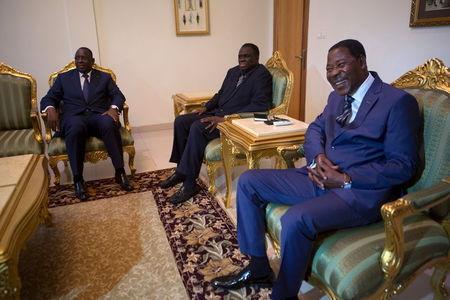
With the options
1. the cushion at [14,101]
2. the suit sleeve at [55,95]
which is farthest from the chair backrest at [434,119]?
the cushion at [14,101]

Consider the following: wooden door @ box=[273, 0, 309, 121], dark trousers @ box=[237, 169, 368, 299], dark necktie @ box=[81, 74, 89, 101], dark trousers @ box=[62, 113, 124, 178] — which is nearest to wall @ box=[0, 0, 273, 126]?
wooden door @ box=[273, 0, 309, 121]

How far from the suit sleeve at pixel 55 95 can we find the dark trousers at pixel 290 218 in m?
2.17

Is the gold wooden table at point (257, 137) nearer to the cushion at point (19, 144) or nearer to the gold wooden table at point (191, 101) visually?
the gold wooden table at point (191, 101)

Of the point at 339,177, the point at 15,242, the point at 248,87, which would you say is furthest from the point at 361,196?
the point at 248,87

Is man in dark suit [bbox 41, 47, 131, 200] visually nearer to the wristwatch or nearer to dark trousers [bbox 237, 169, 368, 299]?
dark trousers [bbox 237, 169, 368, 299]

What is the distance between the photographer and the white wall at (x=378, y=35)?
241 centimetres

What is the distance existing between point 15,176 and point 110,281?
771 mm

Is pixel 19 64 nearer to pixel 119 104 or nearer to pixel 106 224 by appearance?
pixel 119 104

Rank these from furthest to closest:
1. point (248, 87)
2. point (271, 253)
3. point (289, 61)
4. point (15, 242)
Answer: point (289, 61) < point (248, 87) < point (271, 253) < point (15, 242)

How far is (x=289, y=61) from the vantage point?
453 cm

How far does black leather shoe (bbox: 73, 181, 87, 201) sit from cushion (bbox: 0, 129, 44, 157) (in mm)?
387

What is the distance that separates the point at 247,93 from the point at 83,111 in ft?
4.78

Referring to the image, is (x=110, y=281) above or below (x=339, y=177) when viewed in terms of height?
below

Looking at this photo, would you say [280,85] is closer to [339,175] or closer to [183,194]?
[183,194]
